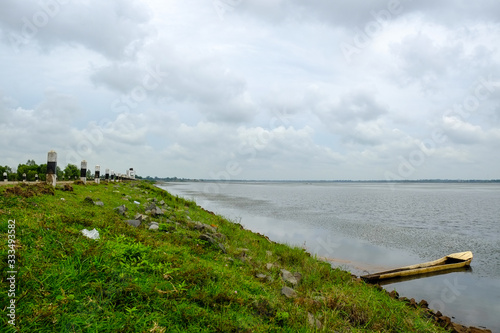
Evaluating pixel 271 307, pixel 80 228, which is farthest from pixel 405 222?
pixel 80 228

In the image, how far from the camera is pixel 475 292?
37.3 ft

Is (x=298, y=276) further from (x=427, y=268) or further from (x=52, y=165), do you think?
(x=52, y=165)

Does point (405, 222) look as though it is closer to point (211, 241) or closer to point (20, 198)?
point (211, 241)

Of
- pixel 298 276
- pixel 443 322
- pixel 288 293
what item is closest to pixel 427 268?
pixel 443 322

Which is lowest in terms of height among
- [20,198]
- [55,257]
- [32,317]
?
[32,317]

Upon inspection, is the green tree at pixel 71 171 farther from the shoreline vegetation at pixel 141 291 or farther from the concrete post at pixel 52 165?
the shoreline vegetation at pixel 141 291

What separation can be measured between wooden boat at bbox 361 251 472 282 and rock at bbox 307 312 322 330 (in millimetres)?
6665

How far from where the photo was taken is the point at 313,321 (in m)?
5.72

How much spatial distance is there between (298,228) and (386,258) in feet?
25.6

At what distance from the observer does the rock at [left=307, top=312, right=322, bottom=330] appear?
5.53 metres

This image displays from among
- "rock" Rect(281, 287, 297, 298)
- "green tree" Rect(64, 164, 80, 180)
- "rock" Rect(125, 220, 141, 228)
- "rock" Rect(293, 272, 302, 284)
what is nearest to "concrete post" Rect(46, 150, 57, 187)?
"rock" Rect(125, 220, 141, 228)

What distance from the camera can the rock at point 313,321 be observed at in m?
5.53

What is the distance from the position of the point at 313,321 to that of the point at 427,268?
9496 mm

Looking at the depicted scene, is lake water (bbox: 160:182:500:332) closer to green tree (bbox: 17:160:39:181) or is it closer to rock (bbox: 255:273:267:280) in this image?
rock (bbox: 255:273:267:280)
